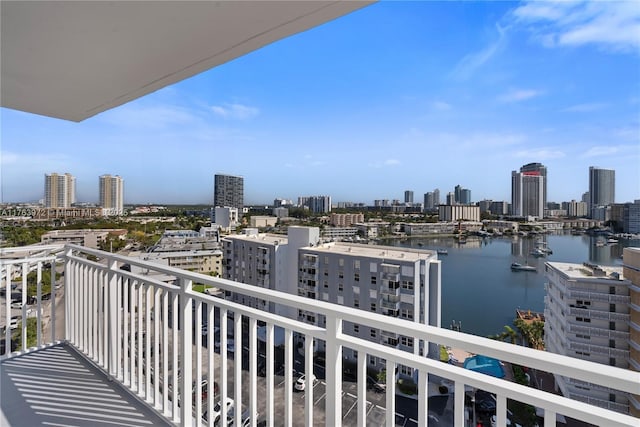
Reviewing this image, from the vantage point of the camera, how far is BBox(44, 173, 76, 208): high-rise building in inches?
172

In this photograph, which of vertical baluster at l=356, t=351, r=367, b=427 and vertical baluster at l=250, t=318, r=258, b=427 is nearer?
vertical baluster at l=356, t=351, r=367, b=427

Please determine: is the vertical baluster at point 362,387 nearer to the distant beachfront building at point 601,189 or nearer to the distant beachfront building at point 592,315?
the distant beachfront building at point 592,315

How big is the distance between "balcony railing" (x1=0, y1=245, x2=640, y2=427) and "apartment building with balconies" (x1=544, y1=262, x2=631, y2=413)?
298 cm

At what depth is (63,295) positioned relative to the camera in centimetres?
223

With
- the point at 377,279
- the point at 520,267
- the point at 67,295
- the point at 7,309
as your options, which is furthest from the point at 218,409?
the point at 520,267

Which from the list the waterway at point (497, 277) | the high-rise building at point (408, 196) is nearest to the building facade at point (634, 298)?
the waterway at point (497, 277)

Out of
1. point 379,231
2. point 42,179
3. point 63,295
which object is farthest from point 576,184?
point 42,179

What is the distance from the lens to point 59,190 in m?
4.60

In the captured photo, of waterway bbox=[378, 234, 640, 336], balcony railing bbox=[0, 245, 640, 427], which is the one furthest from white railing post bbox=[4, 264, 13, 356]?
waterway bbox=[378, 234, 640, 336]

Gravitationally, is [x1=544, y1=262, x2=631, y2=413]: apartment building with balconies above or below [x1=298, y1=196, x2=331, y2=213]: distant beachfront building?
below

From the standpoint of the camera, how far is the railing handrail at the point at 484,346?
53 cm

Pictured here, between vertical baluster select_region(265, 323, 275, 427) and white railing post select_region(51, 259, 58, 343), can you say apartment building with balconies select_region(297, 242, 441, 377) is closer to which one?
white railing post select_region(51, 259, 58, 343)

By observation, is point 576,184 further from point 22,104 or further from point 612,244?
point 22,104

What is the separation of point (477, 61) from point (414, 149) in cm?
272
